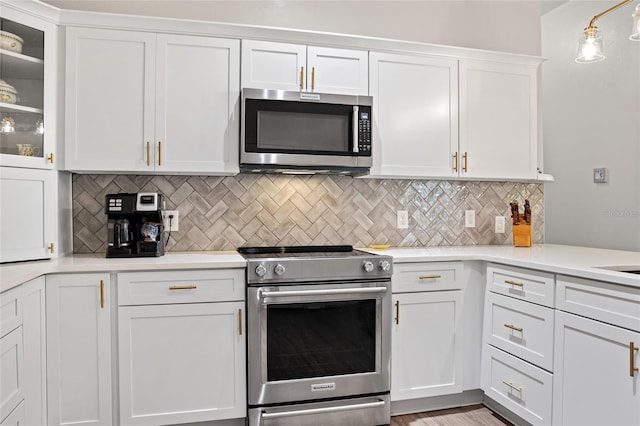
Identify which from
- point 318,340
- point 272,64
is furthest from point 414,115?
point 318,340

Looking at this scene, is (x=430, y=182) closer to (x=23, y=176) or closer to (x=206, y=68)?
(x=206, y=68)

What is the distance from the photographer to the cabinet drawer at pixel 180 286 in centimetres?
206

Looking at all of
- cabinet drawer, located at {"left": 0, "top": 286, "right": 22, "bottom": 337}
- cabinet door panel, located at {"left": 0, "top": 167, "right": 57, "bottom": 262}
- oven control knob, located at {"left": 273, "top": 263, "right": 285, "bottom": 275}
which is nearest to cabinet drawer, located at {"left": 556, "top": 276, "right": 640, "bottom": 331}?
oven control knob, located at {"left": 273, "top": 263, "right": 285, "bottom": 275}

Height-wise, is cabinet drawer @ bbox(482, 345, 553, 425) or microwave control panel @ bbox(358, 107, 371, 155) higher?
microwave control panel @ bbox(358, 107, 371, 155)

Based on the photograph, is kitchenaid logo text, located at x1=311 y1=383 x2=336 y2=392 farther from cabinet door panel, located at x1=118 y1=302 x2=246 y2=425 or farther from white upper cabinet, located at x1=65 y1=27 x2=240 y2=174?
white upper cabinet, located at x1=65 y1=27 x2=240 y2=174

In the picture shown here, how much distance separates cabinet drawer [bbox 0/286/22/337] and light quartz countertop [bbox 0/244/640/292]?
0.16 ft

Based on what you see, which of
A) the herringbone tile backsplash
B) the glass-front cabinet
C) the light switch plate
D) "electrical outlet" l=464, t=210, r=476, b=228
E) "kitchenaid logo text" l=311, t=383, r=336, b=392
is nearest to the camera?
the glass-front cabinet

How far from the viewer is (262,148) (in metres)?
2.40

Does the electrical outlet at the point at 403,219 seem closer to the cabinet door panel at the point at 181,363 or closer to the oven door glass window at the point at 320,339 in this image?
the oven door glass window at the point at 320,339

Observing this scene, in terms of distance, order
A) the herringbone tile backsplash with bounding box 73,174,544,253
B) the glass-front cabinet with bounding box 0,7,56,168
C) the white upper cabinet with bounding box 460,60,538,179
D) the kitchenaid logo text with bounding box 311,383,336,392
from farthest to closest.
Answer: the white upper cabinet with bounding box 460,60,538,179
the herringbone tile backsplash with bounding box 73,174,544,253
the kitchenaid logo text with bounding box 311,383,336,392
the glass-front cabinet with bounding box 0,7,56,168

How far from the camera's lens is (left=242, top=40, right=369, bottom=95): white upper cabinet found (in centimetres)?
249

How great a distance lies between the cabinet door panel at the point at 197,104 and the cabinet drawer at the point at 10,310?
953mm

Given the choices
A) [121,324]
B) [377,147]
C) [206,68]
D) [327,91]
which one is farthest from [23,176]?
[377,147]

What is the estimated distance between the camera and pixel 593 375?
1795 mm
